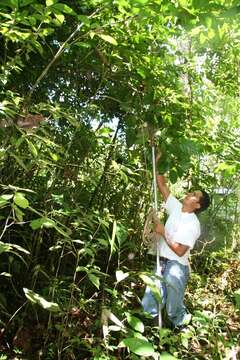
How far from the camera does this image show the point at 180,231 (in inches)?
125

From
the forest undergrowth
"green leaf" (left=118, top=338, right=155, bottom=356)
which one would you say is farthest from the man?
"green leaf" (left=118, top=338, right=155, bottom=356)

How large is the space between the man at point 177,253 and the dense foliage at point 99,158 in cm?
15

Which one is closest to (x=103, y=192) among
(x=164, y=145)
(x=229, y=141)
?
(x=164, y=145)

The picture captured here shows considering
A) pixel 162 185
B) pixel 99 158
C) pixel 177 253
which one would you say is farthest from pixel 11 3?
pixel 177 253

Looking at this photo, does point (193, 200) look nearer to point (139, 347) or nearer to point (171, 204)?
point (171, 204)

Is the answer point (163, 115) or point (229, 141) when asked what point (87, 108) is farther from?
point (229, 141)

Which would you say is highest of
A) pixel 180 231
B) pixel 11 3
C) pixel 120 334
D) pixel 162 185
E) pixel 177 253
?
pixel 11 3

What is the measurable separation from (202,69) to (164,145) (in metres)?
1.59

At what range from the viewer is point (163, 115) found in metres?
3.10

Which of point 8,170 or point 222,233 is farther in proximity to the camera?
point 222,233

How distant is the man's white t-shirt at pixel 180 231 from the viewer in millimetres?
3166

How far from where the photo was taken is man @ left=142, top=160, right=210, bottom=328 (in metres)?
3.15

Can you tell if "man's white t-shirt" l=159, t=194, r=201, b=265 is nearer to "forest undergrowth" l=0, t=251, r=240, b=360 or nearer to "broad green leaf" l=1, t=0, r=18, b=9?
"forest undergrowth" l=0, t=251, r=240, b=360

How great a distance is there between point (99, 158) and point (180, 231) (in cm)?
93
